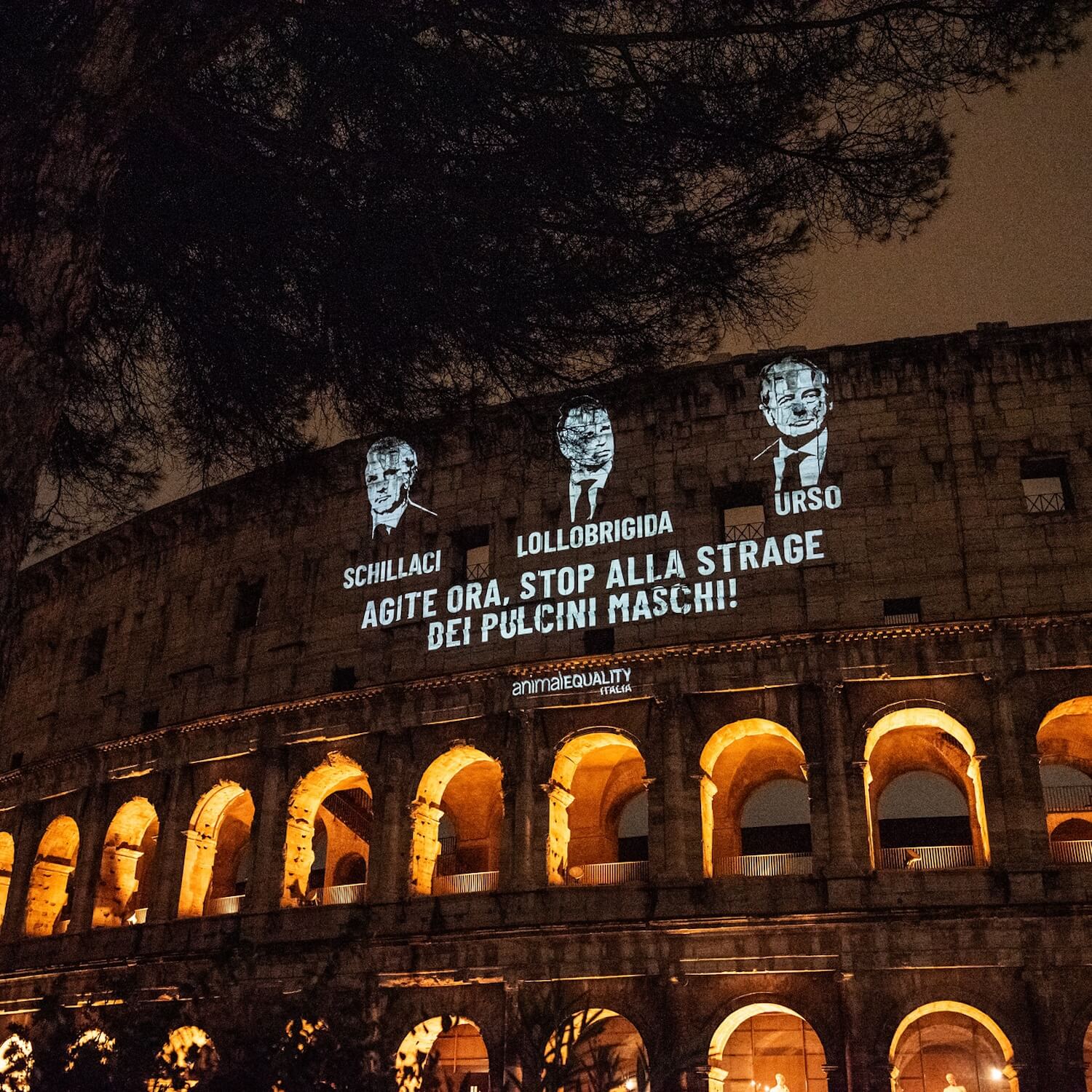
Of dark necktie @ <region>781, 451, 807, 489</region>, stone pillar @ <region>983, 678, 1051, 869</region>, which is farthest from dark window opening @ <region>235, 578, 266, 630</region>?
stone pillar @ <region>983, 678, 1051, 869</region>

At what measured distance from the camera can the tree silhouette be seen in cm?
880

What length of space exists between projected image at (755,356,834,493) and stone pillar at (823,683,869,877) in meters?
3.92

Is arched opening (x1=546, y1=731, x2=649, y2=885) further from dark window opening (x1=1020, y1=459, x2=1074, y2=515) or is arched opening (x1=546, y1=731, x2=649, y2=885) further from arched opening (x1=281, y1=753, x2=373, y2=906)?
dark window opening (x1=1020, y1=459, x2=1074, y2=515)

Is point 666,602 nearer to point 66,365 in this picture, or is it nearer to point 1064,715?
point 1064,715

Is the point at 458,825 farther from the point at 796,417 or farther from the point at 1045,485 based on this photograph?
the point at 1045,485

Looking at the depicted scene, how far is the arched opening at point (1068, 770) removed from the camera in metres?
20.2

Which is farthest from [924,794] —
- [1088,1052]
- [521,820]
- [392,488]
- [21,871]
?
[21,871]

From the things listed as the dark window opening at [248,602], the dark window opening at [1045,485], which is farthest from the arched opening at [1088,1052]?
the dark window opening at [248,602]

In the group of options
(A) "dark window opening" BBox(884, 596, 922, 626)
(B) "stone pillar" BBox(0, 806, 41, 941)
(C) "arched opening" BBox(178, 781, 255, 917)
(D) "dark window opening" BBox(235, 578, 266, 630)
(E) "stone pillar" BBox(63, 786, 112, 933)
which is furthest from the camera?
(B) "stone pillar" BBox(0, 806, 41, 941)

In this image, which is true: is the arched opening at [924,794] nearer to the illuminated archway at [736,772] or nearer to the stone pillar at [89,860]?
the illuminated archway at [736,772]

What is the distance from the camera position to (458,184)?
9.46 metres

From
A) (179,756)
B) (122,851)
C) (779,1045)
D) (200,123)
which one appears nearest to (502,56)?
(200,123)

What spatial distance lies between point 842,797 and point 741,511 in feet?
18.3

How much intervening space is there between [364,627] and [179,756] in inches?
190
